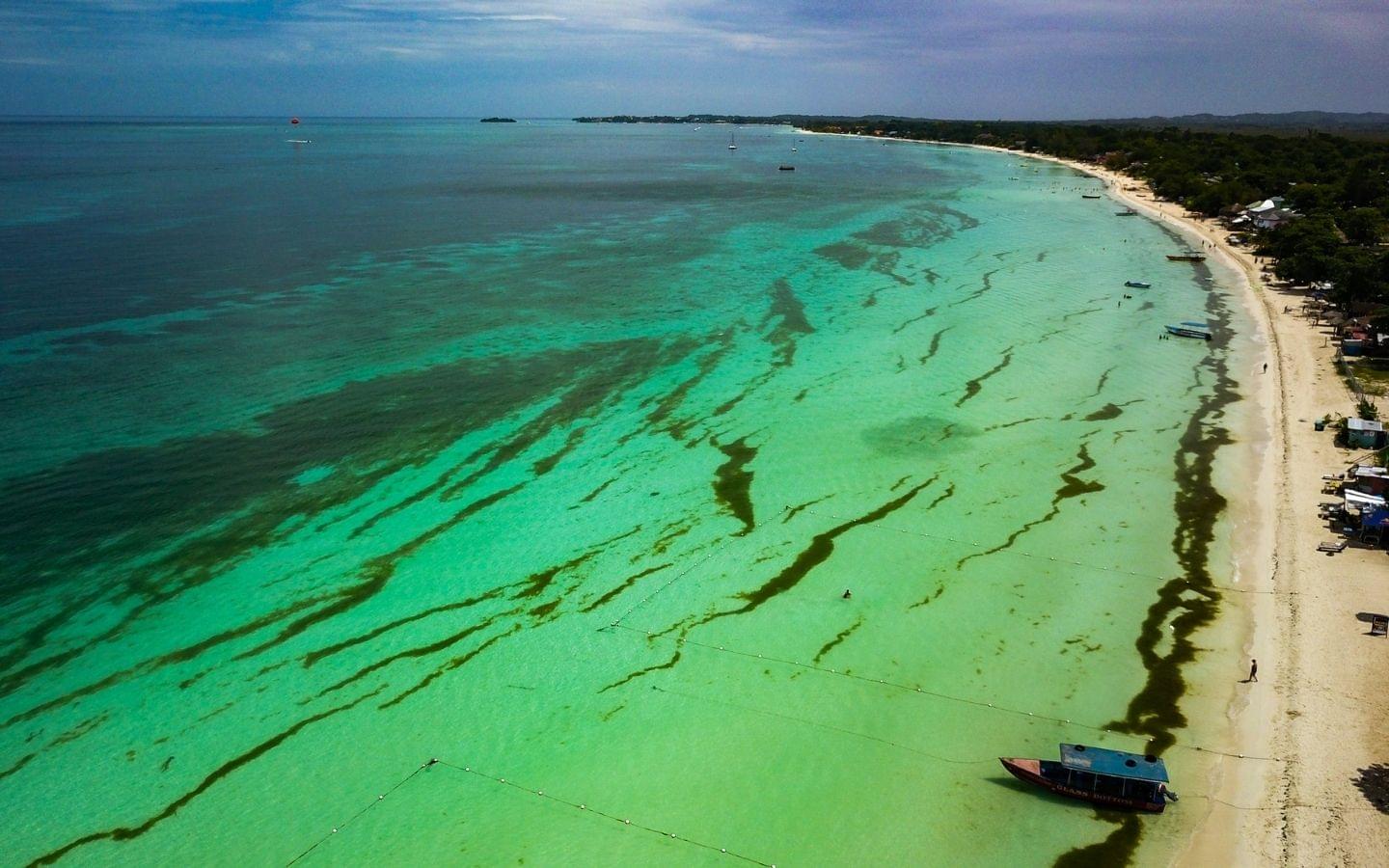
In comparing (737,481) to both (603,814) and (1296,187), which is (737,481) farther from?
(1296,187)

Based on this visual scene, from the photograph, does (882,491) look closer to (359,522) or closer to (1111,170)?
(359,522)

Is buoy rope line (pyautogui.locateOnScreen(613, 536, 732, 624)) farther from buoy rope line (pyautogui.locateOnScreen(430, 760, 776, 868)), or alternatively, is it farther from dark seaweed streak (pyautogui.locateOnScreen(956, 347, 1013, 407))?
dark seaweed streak (pyautogui.locateOnScreen(956, 347, 1013, 407))

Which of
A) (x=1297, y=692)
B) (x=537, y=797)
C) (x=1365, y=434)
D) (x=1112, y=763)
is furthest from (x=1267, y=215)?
(x=537, y=797)

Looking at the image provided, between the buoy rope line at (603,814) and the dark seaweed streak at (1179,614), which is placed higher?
the dark seaweed streak at (1179,614)

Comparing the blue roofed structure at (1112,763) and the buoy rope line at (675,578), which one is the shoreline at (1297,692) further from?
the buoy rope line at (675,578)

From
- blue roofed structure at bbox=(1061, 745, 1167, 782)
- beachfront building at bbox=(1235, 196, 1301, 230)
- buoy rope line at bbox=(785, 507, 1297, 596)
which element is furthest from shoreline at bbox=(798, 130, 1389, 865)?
beachfront building at bbox=(1235, 196, 1301, 230)

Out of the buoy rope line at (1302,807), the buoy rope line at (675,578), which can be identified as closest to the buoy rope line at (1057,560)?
the buoy rope line at (675,578)

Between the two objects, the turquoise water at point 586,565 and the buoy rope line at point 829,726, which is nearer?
the turquoise water at point 586,565
